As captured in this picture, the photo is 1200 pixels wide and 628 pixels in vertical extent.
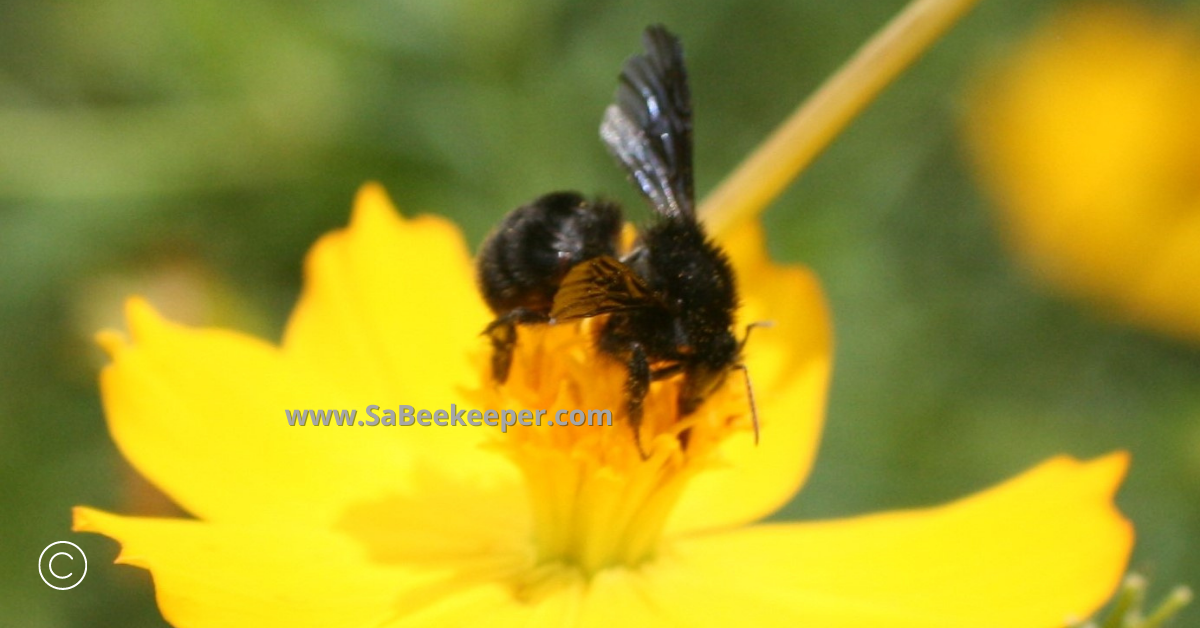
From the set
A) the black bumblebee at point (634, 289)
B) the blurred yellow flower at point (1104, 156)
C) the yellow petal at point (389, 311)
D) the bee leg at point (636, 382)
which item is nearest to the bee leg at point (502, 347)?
the black bumblebee at point (634, 289)

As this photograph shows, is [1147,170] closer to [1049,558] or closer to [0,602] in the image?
[1049,558]

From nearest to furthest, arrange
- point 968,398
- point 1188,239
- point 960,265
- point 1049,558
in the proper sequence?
point 1049,558, point 968,398, point 960,265, point 1188,239

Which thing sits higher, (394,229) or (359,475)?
(394,229)

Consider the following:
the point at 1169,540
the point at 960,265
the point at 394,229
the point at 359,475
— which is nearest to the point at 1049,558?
the point at 359,475

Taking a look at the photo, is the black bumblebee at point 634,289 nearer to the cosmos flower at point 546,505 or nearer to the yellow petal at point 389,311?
the cosmos flower at point 546,505

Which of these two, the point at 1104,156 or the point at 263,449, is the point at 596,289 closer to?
the point at 263,449
